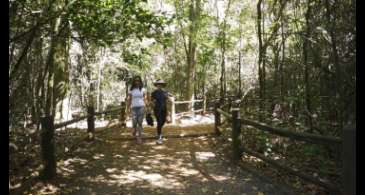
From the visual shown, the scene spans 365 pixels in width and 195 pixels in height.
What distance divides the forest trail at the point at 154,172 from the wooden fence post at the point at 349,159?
6.87 ft

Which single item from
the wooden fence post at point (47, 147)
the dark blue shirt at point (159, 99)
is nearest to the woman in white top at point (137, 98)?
the dark blue shirt at point (159, 99)

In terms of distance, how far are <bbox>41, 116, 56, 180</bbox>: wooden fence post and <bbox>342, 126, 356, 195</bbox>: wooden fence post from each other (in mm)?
5396

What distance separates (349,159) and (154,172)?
479 cm

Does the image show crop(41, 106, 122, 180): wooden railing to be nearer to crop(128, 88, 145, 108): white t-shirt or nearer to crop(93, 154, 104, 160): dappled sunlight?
crop(93, 154, 104, 160): dappled sunlight

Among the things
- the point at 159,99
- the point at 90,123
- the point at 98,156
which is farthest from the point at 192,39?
the point at 98,156

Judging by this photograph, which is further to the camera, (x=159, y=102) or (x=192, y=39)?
(x=192, y=39)

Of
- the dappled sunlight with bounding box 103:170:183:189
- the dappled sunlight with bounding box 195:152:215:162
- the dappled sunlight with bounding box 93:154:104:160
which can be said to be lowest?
the dappled sunlight with bounding box 103:170:183:189

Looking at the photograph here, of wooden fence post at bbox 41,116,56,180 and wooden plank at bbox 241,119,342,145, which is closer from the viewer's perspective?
wooden plank at bbox 241,119,342,145

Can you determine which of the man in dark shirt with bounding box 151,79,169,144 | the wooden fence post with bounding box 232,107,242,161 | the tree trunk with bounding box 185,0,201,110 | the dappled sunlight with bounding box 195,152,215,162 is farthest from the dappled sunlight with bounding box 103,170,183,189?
the tree trunk with bounding box 185,0,201,110

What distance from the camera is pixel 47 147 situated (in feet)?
25.4

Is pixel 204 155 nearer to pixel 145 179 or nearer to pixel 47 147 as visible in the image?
pixel 145 179

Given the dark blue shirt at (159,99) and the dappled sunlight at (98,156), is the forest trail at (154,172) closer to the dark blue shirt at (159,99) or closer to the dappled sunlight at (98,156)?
the dappled sunlight at (98,156)

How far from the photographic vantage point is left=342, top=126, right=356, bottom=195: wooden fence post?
5070 mm
